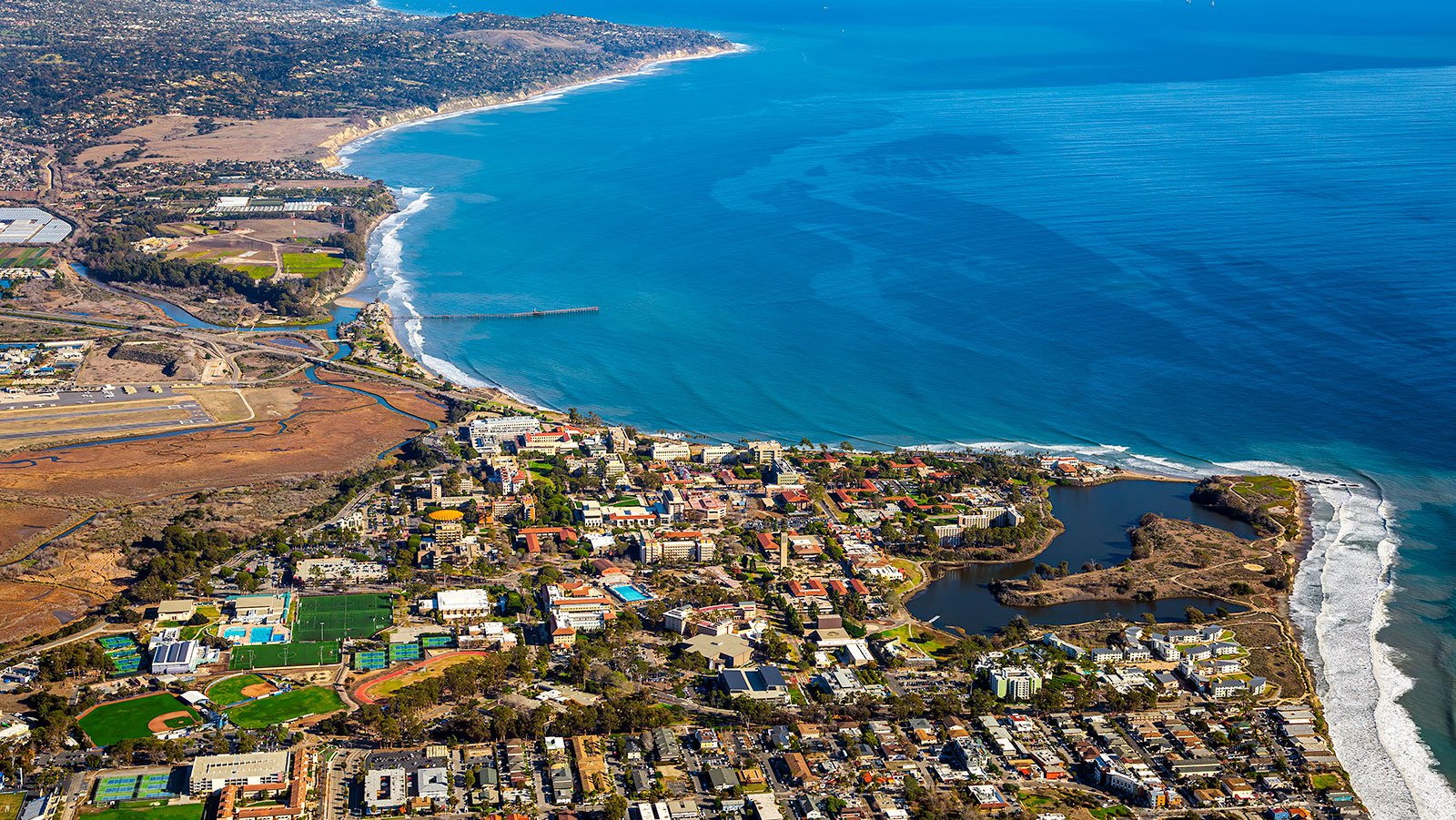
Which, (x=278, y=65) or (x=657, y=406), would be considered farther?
(x=278, y=65)

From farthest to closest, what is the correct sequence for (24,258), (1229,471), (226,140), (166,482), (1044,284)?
(226,140) → (24,258) → (1044,284) → (1229,471) → (166,482)

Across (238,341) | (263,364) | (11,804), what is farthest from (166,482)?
(11,804)

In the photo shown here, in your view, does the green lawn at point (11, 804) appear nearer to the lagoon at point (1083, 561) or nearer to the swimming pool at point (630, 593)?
the swimming pool at point (630, 593)

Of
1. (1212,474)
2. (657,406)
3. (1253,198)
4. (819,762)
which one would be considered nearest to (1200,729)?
(819,762)

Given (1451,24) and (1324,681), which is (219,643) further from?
(1451,24)

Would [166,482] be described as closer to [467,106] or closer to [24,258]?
[24,258]

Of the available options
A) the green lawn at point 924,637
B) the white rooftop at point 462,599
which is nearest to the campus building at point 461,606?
the white rooftop at point 462,599

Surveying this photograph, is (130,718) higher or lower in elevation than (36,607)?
higher
